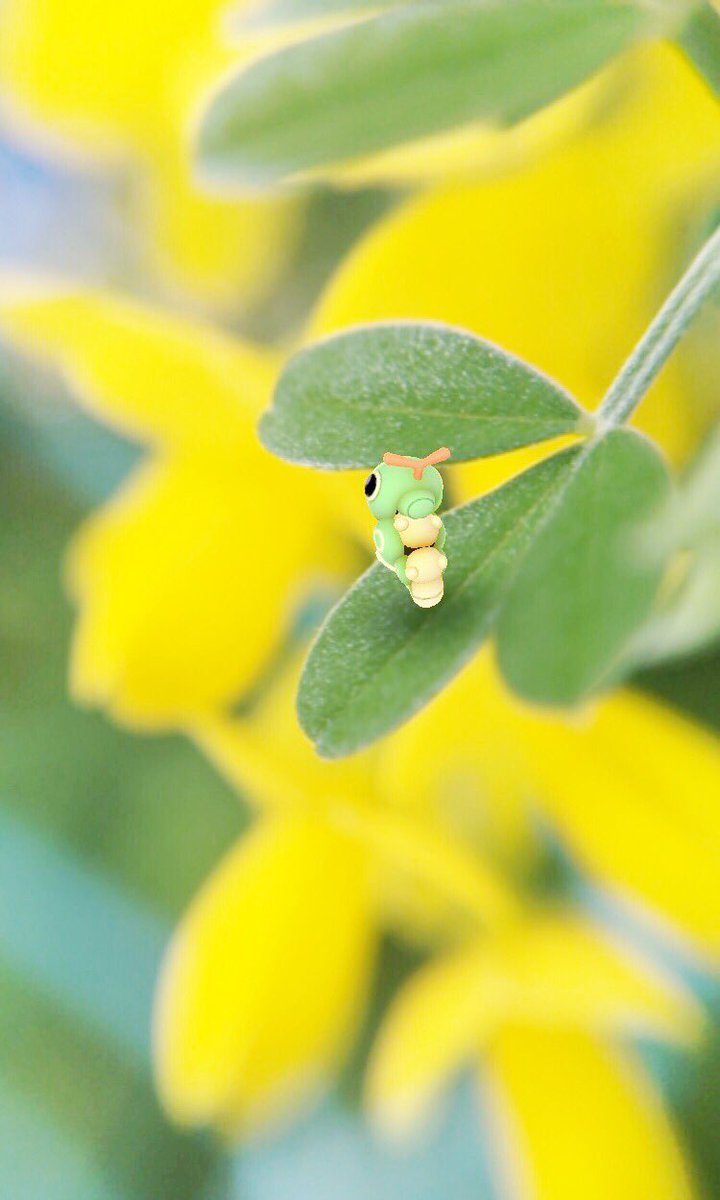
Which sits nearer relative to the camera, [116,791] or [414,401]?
[414,401]

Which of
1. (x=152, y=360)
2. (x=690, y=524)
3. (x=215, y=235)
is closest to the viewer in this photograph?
(x=690, y=524)

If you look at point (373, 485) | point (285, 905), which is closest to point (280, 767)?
point (285, 905)

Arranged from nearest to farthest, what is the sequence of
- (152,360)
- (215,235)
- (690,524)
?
(690,524) < (152,360) < (215,235)

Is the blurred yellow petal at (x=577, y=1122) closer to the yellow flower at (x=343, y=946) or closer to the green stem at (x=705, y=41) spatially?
the yellow flower at (x=343, y=946)

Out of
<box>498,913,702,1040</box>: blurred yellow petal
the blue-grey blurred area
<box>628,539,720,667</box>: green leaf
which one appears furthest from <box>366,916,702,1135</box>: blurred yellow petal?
the blue-grey blurred area

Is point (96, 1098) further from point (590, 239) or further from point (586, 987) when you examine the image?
point (590, 239)

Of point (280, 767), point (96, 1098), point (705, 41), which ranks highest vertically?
point (705, 41)
